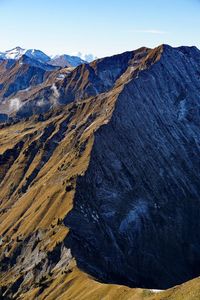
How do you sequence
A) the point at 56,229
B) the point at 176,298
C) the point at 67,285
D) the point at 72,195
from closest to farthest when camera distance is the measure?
the point at 176,298 < the point at 67,285 < the point at 56,229 < the point at 72,195

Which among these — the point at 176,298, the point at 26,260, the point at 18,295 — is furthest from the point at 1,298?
the point at 176,298

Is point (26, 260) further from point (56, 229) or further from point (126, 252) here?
point (126, 252)

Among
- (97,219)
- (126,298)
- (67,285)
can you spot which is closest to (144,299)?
(126,298)

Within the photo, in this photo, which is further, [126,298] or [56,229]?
[56,229]

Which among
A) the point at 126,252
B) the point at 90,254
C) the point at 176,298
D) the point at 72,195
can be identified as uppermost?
the point at 176,298

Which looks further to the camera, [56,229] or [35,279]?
[56,229]

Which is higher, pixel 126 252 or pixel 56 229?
pixel 56 229

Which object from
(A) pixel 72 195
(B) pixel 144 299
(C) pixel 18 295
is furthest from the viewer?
(A) pixel 72 195

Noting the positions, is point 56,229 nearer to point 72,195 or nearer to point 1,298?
point 72,195

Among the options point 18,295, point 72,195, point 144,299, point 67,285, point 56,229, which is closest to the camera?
point 144,299
